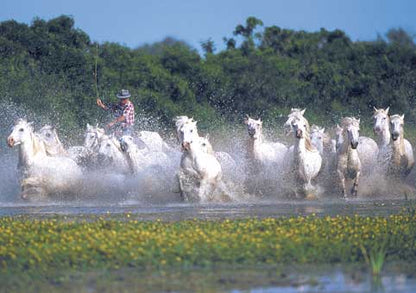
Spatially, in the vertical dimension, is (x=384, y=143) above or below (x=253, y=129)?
below

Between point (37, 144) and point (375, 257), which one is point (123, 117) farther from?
point (375, 257)

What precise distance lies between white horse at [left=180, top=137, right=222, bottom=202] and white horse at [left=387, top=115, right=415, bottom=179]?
403 cm

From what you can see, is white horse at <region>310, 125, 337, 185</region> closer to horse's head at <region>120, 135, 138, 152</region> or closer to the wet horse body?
the wet horse body

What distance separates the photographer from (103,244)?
1388cm

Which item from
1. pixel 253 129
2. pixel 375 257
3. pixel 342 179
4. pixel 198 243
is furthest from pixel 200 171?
pixel 375 257

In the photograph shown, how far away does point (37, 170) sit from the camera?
23.3 metres

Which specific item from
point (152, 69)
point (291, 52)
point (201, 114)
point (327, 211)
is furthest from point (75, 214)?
point (291, 52)

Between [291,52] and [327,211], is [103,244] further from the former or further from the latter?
[291,52]

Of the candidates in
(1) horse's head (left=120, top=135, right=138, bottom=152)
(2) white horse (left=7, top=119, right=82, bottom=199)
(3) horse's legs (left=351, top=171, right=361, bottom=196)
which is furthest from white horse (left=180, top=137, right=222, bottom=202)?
(3) horse's legs (left=351, top=171, right=361, bottom=196)

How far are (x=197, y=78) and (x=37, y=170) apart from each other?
17943 millimetres

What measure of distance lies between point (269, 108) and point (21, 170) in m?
17.5

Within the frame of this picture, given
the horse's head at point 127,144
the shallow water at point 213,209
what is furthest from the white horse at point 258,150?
the horse's head at point 127,144

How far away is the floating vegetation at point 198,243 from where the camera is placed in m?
13.2

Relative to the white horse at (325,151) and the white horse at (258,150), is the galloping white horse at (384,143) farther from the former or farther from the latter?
the white horse at (258,150)
